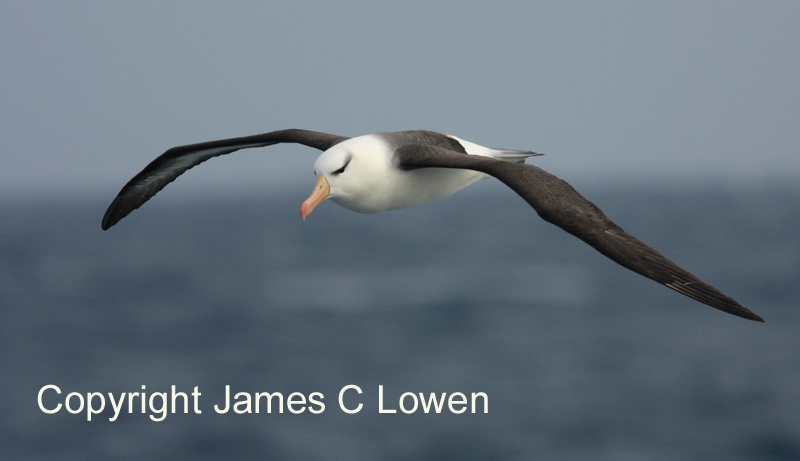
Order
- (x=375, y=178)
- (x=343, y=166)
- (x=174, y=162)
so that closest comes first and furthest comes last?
1. (x=343, y=166)
2. (x=375, y=178)
3. (x=174, y=162)

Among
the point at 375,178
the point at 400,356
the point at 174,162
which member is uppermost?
the point at 174,162

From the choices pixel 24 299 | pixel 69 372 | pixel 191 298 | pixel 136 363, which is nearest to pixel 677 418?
pixel 136 363

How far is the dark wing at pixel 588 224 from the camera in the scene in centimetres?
738

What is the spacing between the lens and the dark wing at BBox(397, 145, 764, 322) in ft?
24.2

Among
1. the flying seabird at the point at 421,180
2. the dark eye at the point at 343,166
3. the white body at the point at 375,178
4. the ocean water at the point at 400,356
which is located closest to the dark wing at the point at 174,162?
the flying seabird at the point at 421,180

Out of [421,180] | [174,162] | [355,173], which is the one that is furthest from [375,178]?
[174,162]

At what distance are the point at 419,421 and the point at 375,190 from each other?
114 feet

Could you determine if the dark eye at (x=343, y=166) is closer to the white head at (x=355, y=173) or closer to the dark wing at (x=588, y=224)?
the white head at (x=355, y=173)

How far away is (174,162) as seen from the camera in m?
12.3

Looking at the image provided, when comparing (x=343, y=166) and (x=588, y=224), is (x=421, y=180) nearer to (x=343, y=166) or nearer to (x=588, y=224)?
(x=343, y=166)

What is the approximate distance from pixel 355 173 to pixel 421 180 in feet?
3.55

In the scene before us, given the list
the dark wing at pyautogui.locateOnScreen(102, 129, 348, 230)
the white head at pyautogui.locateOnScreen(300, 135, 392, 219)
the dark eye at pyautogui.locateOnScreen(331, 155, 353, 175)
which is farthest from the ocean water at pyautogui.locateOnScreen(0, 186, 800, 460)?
the dark eye at pyautogui.locateOnScreen(331, 155, 353, 175)

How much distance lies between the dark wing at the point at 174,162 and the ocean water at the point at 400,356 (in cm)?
2512

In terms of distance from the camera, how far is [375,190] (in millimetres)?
9641
